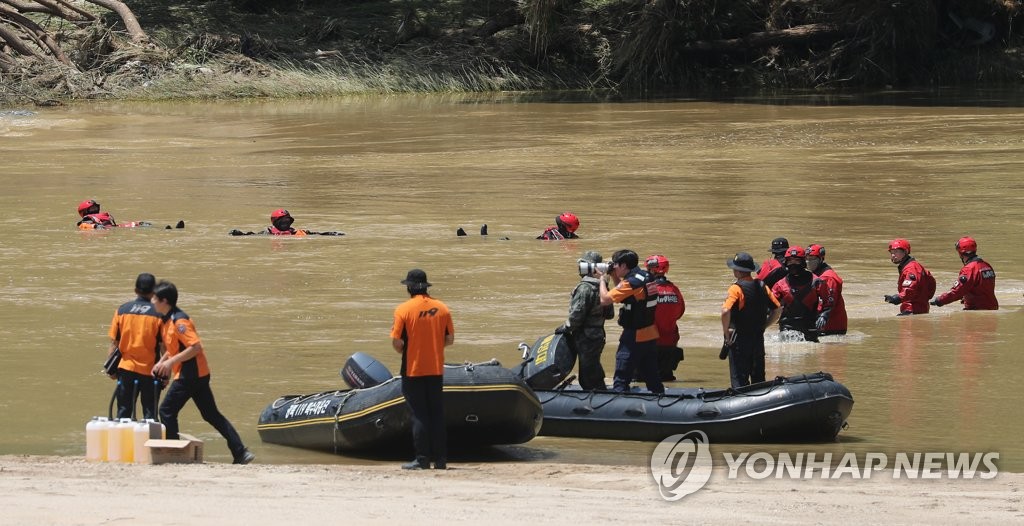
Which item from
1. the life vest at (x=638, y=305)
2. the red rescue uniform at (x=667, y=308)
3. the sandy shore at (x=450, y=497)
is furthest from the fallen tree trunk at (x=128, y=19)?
the sandy shore at (x=450, y=497)

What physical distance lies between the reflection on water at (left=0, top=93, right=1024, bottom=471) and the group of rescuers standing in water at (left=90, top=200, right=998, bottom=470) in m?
0.45

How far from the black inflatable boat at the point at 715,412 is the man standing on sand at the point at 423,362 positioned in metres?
1.56

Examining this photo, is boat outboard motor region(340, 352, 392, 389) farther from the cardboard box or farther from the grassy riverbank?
the grassy riverbank

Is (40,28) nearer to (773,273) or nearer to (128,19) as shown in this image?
(128,19)

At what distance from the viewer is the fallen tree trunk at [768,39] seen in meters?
47.5

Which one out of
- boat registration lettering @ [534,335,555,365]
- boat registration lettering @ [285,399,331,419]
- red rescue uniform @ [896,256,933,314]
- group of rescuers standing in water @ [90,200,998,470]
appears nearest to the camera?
group of rescuers standing in water @ [90,200,998,470]

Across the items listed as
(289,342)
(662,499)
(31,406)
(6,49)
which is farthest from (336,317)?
(6,49)

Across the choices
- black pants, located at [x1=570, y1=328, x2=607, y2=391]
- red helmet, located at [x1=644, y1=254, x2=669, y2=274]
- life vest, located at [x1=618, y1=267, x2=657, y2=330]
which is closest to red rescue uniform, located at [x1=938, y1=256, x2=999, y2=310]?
red helmet, located at [x1=644, y1=254, x2=669, y2=274]

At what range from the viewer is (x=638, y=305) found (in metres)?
11.6

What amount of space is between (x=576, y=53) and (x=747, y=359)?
3868 cm

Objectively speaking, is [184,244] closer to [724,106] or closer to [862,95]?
[724,106]

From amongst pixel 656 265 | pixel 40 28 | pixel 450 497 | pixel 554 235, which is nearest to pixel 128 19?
pixel 40 28

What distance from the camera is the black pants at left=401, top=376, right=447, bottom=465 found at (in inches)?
388

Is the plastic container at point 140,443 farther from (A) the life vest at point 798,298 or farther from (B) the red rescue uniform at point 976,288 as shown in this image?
(B) the red rescue uniform at point 976,288
